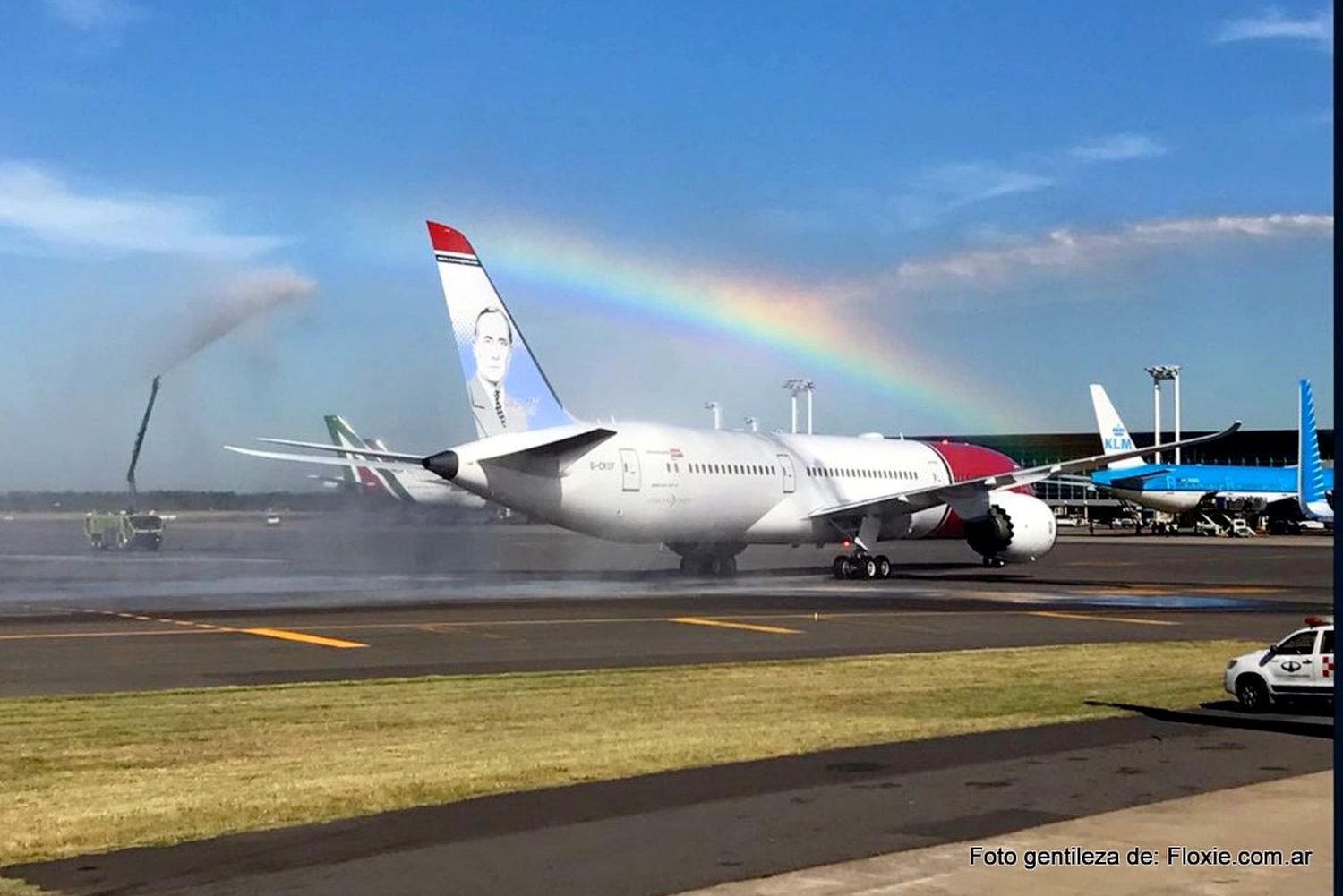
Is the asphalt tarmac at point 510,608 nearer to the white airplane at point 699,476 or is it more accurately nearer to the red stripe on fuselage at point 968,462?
the white airplane at point 699,476

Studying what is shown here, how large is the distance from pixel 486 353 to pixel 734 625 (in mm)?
15629

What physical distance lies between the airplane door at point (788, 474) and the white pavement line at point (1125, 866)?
40.1 metres

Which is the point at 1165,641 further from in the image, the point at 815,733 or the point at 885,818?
the point at 885,818

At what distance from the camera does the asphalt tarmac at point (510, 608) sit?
87.1 ft

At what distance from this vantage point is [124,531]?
79.2 m

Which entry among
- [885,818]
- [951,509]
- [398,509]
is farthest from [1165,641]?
[398,509]

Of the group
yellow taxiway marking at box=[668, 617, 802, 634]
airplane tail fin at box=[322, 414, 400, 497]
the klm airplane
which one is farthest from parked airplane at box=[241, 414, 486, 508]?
the klm airplane

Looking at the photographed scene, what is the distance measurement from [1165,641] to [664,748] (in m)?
16.5

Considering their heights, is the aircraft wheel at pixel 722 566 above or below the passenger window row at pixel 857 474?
below

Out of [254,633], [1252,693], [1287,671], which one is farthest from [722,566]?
[1287,671]

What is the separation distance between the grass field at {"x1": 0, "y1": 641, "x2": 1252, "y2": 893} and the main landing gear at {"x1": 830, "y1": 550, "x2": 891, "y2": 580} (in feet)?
88.0

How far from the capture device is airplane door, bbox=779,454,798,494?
175ft

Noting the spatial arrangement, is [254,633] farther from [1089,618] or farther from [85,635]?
[1089,618]

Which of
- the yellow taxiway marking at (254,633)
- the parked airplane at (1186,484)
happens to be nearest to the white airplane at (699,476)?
the yellow taxiway marking at (254,633)
